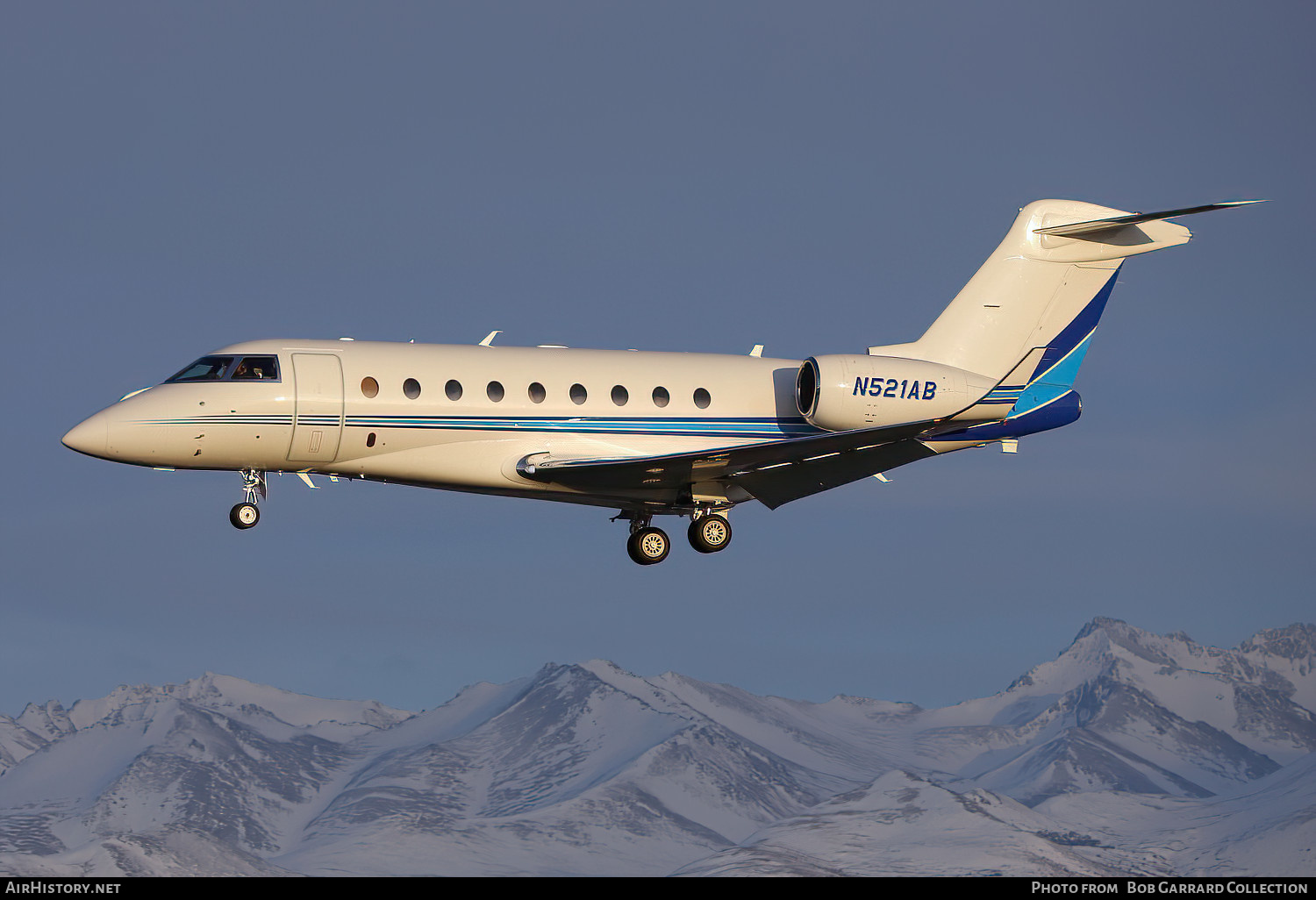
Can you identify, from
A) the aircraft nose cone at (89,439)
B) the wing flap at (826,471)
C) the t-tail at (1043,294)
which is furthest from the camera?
the t-tail at (1043,294)

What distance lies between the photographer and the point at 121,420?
92.7 feet

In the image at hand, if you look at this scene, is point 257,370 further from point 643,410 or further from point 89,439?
point 643,410

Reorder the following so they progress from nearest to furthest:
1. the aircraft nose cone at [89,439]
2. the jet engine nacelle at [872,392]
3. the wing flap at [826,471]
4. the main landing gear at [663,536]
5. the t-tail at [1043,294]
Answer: the aircraft nose cone at [89,439] < the wing flap at [826,471] < the jet engine nacelle at [872,392] < the main landing gear at [663,536] < the t-tail at [1043,294]

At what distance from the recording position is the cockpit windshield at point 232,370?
2861 cm

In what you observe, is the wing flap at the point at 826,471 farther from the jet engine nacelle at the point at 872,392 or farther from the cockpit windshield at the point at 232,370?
the cockpit windshield at the point at 232,370

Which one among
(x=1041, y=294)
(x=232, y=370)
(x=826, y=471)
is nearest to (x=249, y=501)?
(x=232, y=370)

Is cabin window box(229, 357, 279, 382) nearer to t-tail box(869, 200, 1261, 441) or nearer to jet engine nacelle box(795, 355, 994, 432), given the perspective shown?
jet engine nacelle box(795, 355, 994, 432)

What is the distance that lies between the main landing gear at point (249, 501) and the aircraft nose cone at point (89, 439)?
2.23 metres

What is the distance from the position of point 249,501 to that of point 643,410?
6732 millimetres

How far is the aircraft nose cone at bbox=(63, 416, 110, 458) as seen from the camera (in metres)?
28.1

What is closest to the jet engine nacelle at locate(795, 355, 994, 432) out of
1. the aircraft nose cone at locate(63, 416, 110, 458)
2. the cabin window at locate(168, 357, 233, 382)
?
the cabin window at locate(168, 357, 233, 382)

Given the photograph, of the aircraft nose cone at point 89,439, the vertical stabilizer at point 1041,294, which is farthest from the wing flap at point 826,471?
the aircraft nose cone at point 89,439
